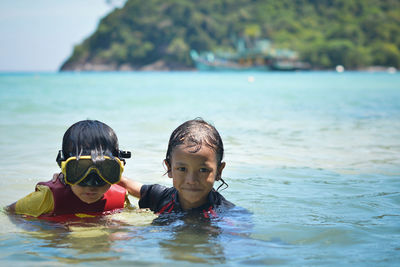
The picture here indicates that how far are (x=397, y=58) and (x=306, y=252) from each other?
116000 millimetres

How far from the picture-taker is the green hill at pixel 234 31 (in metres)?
119

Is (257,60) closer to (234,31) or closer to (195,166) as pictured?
(234,31)

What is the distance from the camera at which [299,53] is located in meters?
121

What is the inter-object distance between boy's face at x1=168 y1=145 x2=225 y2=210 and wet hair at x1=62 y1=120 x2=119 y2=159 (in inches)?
16.3

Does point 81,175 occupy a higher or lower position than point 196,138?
lower

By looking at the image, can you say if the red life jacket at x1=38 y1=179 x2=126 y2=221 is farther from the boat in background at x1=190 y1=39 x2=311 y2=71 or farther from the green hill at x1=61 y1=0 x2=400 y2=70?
the green hill at x1=61 y1=0 x2=400 y2=70

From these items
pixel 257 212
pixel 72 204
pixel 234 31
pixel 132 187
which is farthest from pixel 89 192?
pixel 234 31

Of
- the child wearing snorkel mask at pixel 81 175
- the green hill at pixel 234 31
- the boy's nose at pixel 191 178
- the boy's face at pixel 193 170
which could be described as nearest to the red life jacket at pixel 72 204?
the child wearing snorkel mask at pixel 81 175

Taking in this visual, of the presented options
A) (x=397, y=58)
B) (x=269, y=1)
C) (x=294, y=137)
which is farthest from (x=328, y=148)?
(x=269, y=1)

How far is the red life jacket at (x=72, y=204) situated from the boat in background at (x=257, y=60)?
112 m

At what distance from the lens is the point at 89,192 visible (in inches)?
130

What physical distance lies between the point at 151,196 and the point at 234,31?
485 ft

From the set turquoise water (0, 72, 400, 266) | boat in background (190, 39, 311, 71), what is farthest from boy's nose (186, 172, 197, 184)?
boat in background (190, 39, 311, 71)

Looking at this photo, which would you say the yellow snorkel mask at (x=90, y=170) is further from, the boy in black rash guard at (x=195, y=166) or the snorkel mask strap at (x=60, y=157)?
the boy in black rash guard at (x=195, y=166)
